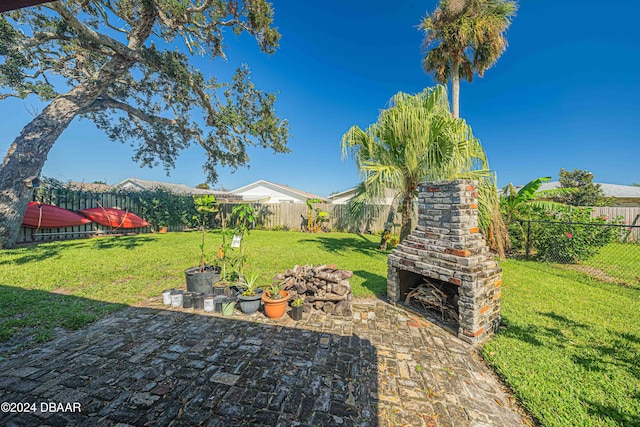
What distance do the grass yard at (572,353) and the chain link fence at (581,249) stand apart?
6.93 ft

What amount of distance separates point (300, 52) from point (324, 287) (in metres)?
12.3

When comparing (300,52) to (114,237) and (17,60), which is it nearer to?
(17,60)

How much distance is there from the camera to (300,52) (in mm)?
11758

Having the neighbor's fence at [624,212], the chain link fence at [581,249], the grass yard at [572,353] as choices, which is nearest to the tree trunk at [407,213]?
the grass yard at [572,353]

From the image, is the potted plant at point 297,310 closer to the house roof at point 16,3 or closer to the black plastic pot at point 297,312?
the black plastic pot at point 297,312

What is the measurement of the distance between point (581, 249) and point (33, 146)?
18.9m

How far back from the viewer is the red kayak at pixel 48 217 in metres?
8.77

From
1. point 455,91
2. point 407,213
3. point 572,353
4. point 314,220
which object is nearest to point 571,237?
point 407,213

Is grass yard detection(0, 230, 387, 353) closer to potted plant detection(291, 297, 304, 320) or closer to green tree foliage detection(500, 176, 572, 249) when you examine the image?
potted plant detection(291, 297, 304, 320)

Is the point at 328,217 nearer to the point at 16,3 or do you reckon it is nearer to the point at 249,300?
the point at 249,300

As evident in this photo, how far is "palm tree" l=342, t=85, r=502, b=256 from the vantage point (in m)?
5.93

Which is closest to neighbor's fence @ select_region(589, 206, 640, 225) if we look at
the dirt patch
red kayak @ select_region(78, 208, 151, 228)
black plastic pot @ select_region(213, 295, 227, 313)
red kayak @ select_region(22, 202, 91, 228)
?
black plastic pot @ select_region(213, 295, 227, 313)

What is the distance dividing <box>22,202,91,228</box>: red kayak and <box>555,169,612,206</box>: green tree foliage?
27.4 metres

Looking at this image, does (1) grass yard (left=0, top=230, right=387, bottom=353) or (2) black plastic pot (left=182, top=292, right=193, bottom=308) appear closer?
(1) grass yard (left=0, top=230, right=387, bottom=353)
